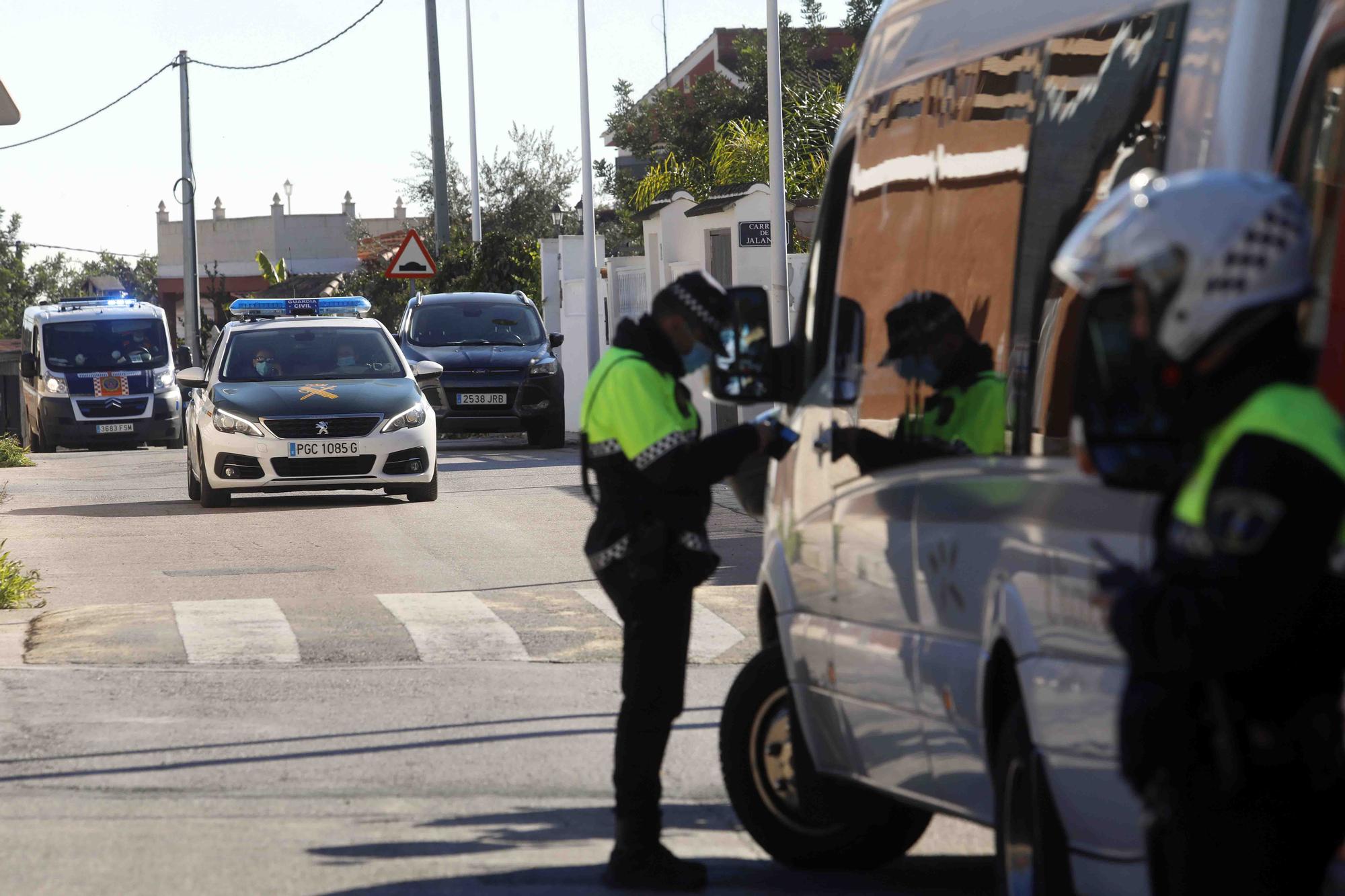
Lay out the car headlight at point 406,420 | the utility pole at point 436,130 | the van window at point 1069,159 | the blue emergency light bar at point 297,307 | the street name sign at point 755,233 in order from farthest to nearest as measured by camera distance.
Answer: the utility pole at point 436,130
the street name sign at point 755,233
the blue emergency light bar at point 297,307
the car headlight at point 406,420
the van window at point 1069,159

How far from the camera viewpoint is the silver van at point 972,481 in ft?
12.8

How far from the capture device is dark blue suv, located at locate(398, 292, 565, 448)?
2633 cm

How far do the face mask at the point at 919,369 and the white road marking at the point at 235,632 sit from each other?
568 centimetres

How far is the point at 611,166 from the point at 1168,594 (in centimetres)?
5877

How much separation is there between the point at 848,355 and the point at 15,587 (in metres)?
7.91

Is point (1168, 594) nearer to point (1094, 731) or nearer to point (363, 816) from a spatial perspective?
point (1094, 731)

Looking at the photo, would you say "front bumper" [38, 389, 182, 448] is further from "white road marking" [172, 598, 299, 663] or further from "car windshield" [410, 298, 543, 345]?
"white road marking" [172, 598, 299, 663]

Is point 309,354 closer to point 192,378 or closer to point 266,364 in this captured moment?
point 266,364

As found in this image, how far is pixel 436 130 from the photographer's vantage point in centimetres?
4075

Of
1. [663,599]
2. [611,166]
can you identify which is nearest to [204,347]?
[611,166]

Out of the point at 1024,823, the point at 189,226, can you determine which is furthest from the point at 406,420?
the point at 189,226

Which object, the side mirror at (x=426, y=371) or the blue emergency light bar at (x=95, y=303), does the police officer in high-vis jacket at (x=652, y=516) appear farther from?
the blue emergency light bar at (x=95, y=303)

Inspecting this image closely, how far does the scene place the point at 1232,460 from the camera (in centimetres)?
284

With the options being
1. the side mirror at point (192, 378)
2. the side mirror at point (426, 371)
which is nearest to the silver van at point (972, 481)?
the side mirror at point (192, 378)
